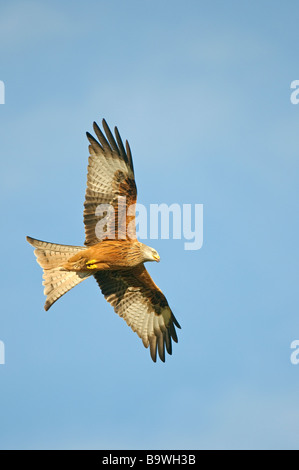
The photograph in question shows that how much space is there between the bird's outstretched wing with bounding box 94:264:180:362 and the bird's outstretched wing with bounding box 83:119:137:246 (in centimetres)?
150

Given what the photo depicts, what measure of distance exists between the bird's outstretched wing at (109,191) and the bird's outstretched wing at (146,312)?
1.50m

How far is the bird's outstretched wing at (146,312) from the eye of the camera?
17953mm

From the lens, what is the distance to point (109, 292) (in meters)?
Result: 18.0

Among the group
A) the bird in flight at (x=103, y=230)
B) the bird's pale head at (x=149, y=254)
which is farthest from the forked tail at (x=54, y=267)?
the bird's pale head at (x=149, y=254)

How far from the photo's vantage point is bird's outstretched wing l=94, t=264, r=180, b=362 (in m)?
18.0

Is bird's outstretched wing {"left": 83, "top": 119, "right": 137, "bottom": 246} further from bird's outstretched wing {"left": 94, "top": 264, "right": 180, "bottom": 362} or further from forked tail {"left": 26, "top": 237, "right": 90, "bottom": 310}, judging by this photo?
bird's outstretched wing {"left": 94, "top": 264, "right": 180, "bottom": 362}

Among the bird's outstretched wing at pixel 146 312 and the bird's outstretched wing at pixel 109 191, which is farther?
the bird's outstretched wing at pixel 146 312

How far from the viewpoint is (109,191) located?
656 inches

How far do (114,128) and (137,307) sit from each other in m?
3.64

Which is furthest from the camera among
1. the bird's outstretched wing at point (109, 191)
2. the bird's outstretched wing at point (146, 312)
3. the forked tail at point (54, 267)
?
the bird's outstretched wing at point (146, 312)

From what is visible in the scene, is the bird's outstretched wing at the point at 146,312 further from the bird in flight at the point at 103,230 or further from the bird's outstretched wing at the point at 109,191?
the bird's outstretched wing at the point at 109,191
